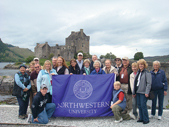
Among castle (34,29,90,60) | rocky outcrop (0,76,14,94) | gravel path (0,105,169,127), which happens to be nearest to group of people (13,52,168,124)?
gravel path (0,105,169,127)

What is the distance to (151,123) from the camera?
570 cm

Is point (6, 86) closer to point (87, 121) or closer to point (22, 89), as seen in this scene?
point (22, 89)

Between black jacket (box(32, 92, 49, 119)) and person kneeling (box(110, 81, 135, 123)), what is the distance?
2.44 metres

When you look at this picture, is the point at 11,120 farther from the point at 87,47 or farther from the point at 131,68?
the point at 87,47

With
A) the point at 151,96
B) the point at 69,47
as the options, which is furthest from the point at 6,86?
the point at 69,47

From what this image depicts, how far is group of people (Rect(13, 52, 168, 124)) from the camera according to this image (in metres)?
5.64

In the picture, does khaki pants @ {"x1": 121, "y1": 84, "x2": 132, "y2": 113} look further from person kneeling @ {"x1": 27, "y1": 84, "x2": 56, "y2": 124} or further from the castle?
the castle

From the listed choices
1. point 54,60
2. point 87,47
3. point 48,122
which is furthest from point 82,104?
point 87,47

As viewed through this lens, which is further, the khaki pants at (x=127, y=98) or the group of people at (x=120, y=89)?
the khaki pants at (x=127, y=98)

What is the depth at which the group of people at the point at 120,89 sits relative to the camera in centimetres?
564

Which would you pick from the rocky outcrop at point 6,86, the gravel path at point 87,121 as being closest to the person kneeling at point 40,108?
the gravel path at point 87,121

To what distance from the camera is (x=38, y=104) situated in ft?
18.2

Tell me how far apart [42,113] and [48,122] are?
39 cm

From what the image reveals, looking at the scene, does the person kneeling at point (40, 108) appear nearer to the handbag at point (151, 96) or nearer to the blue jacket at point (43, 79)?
the blue jacket at point (43, 79)
